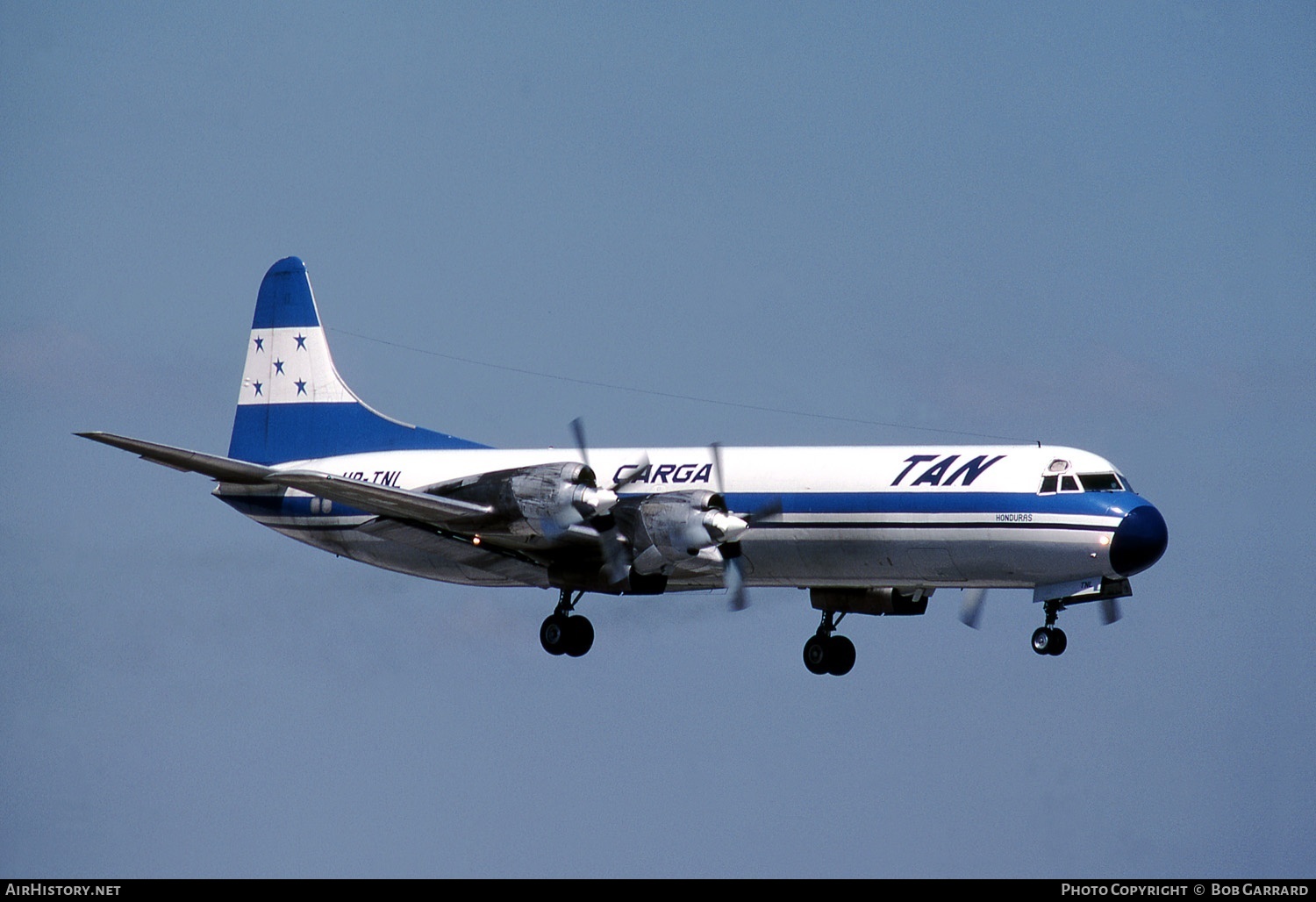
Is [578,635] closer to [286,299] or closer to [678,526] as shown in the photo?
[678,526]

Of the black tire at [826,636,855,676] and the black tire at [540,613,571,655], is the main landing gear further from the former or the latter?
the black tire at [826,636,855,676]

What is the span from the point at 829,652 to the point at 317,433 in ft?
43.3

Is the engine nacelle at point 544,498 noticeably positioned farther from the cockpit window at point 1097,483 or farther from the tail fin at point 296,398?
the cockpit window at point 1097,483

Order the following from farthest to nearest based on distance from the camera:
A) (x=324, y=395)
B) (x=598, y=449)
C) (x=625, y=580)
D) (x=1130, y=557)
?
(x=324, y=395) < (x=598, y=449) < (x=625, y=580) < (x=1130, y=557)

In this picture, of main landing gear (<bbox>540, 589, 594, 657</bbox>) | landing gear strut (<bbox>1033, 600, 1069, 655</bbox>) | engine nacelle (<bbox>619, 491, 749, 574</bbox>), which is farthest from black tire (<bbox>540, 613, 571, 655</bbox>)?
landing gear strut (<bbox>1033, 600, 1069, 655</bbox>)

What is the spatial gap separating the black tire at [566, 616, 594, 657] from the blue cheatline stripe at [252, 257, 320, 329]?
37.9 ft

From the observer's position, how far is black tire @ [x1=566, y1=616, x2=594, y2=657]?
42037 mm

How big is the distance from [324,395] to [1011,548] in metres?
17.6

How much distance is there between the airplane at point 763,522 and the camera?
1524 inches

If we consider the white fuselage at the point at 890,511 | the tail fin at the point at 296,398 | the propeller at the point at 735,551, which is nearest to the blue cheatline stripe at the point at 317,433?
the tail fin at the point at 296,398

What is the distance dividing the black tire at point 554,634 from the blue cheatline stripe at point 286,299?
11253mm
